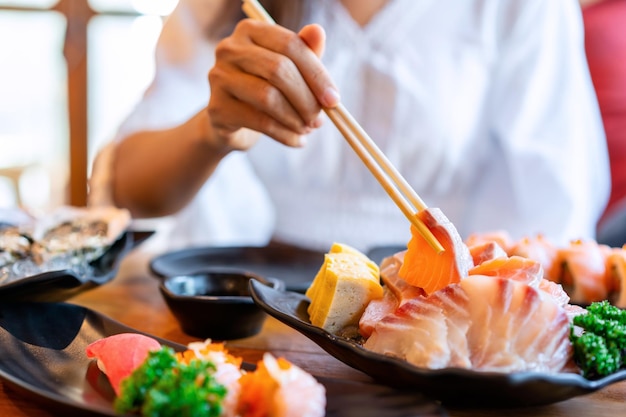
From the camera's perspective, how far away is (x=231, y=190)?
9.46ft

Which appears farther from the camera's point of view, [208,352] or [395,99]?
[395,99]

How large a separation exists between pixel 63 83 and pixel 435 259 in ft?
13.5

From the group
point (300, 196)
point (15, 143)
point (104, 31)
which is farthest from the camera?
point (15, 143)

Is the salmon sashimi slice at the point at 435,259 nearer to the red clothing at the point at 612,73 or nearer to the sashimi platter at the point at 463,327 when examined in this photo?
the sashimi platter at the point at 463,327

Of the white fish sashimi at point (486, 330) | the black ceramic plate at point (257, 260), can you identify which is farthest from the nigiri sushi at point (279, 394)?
the black ceramic plate at point (257, 260)

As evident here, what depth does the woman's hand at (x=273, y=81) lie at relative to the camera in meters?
1.25

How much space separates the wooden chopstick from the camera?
1.07m

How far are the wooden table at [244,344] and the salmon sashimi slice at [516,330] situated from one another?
0.34 ft

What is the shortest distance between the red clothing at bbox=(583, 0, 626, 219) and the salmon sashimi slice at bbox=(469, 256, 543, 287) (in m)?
2.23

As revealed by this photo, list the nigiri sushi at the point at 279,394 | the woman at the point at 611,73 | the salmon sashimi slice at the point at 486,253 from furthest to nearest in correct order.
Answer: the woman at the point at 611,73, the salmon sashimi slice at the point at 486,253, the nigiri sushi at the point at 279,394

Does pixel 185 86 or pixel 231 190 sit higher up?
pixel 185 86

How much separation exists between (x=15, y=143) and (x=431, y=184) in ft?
12.2

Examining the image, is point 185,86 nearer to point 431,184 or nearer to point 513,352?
point 431,184

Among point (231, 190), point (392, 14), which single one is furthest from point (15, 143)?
point (392, 14)
